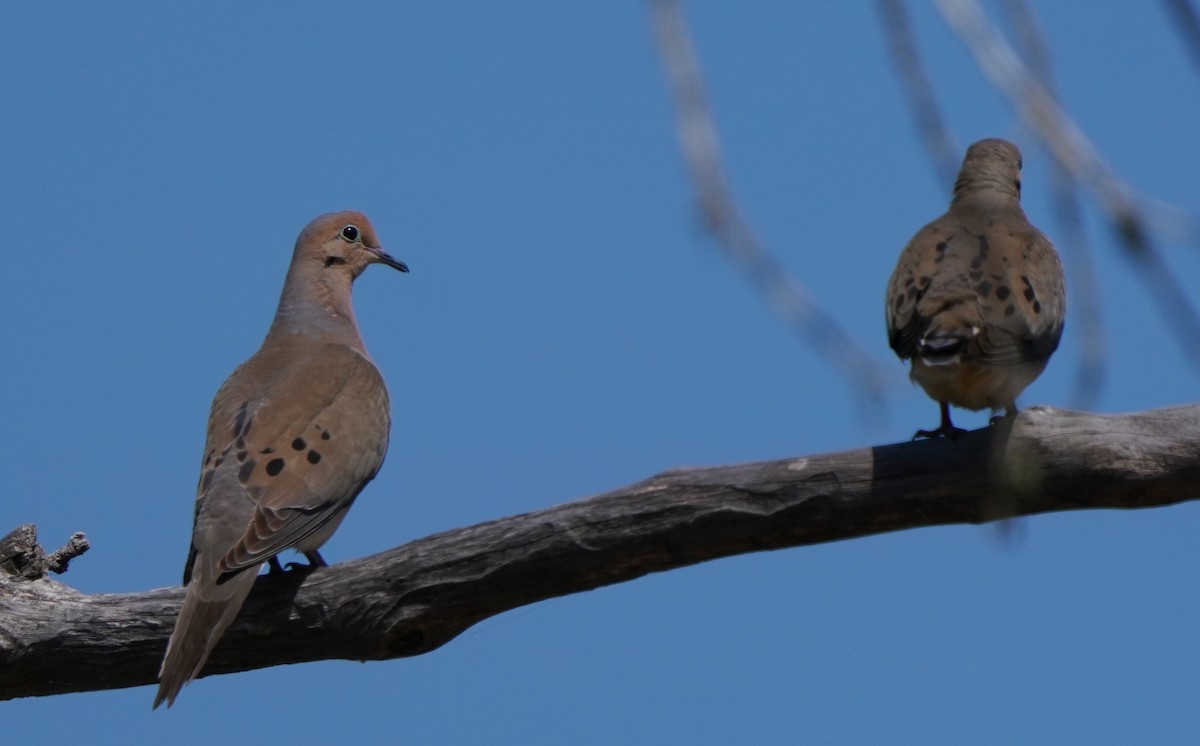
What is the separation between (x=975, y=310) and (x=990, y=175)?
1.39 metres

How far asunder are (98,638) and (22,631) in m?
0.27

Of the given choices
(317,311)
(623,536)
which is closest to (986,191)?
(623,536)

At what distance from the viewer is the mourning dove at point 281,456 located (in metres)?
4.50

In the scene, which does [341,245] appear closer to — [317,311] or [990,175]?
[317,311]

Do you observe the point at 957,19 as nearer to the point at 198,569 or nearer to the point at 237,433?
the point at 198,569

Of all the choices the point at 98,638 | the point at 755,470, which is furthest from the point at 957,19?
the point at 98,638

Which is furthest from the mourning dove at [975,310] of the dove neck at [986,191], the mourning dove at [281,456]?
the mourning dove at [281,456]

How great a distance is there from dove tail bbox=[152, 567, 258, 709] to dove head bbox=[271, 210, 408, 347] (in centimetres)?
177

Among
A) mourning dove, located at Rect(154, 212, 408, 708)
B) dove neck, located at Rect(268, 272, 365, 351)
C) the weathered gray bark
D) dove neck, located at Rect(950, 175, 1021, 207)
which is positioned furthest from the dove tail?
dove neck, located at Rect(950, 175, 1021, 207)

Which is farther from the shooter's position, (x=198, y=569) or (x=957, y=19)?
(x=198, y=569)

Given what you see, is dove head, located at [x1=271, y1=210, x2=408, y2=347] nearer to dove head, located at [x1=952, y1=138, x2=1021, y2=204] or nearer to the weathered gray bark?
Result: the weathered gray bark

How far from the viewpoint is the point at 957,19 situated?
148 cm

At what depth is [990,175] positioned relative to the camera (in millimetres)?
5668

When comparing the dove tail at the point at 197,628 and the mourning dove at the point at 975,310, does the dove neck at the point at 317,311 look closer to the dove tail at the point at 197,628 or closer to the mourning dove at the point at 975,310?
the dove tail at the point at 197,628
